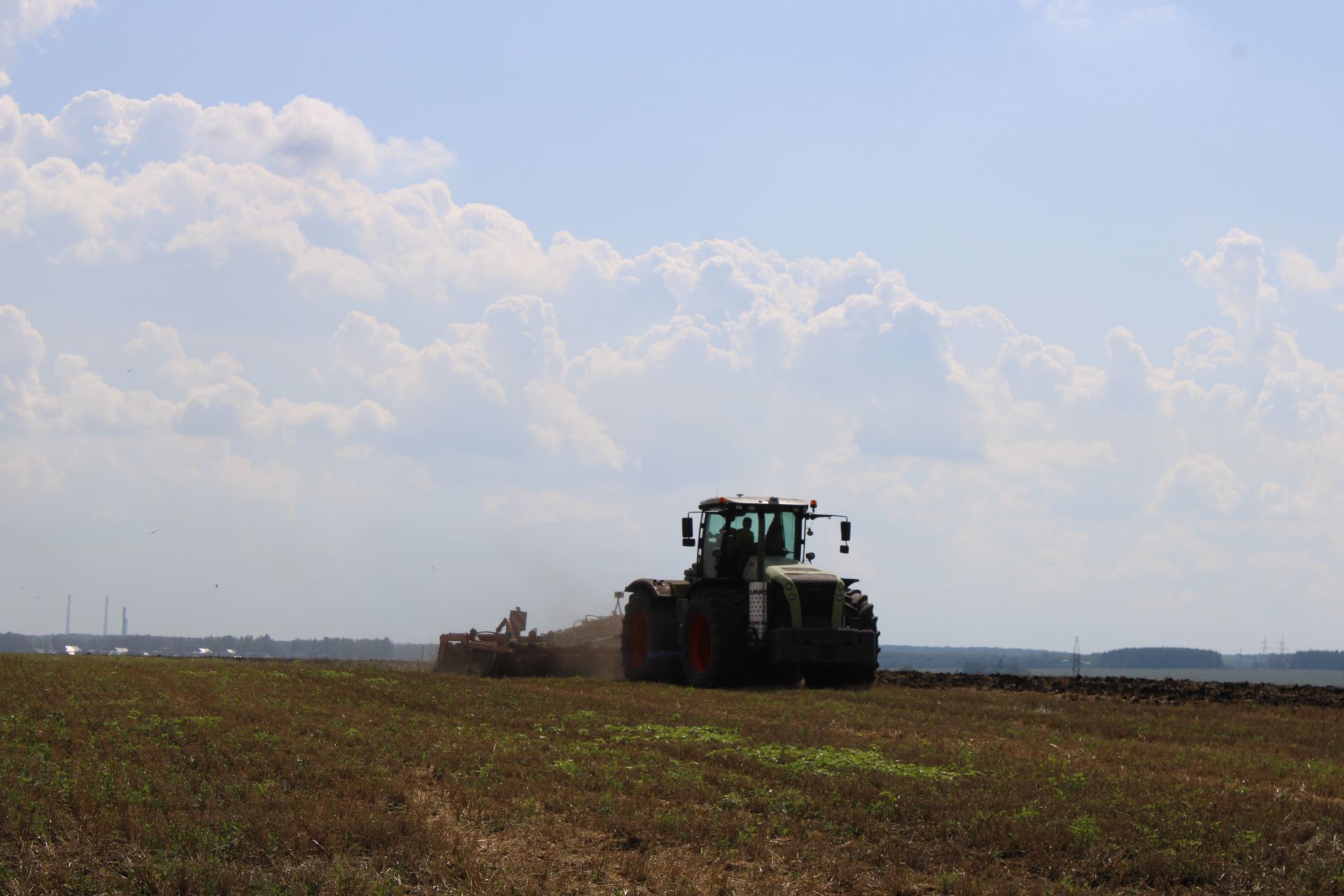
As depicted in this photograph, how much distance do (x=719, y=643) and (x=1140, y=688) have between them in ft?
25.3

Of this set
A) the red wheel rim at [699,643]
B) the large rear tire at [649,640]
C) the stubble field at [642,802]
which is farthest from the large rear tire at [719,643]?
the stubble field at [642,802]

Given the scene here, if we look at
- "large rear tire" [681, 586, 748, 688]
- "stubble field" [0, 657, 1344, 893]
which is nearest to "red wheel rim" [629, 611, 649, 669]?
"large rear tire" [681, 586, 748, 688]

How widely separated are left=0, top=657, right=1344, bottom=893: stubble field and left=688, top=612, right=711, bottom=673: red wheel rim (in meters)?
6.35

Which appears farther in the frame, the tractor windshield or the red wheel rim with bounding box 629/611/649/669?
the red wheel rim with bounding box 629/611/649/669

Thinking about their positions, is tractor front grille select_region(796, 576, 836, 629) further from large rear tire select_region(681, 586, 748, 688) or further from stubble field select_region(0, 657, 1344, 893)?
stubble field select_region(0, 657, 1344, 893)

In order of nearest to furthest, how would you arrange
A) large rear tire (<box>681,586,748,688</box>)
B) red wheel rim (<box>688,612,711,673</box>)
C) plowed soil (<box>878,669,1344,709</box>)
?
1. plowed soil (<box>878,669,1344,709</box>)
2. large rear tire (<box>681,586,748,688</box>)
3. red wheel rim (<box>688,612,711,673</box>)

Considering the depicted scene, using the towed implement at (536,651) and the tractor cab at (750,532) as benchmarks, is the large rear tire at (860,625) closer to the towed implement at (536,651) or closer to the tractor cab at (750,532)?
the tractor cab at (750,532)

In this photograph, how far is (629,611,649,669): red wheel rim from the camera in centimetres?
2523

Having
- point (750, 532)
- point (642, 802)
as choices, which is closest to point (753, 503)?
point (750, 532)

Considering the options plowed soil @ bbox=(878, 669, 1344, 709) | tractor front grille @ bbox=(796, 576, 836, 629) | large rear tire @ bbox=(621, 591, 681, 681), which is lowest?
plowed soil @ bbox=(878, 669, 1344, 709)

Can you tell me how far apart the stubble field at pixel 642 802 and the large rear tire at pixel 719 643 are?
210 inches

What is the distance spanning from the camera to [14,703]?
15.6 m

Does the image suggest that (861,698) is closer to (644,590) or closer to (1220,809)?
(644,590)

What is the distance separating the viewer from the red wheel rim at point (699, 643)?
23.2 m
